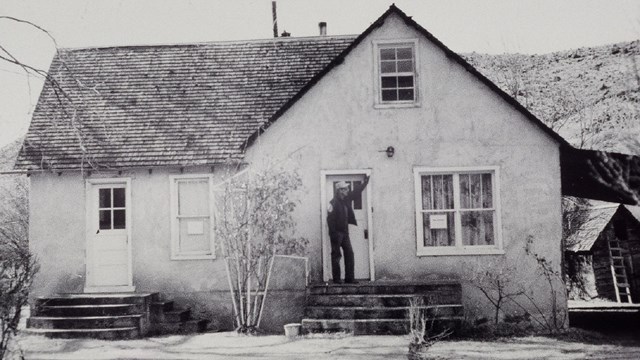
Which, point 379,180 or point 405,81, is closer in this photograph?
point 379,180

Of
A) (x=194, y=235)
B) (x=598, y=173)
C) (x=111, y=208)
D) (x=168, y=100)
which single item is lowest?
(x=194, y=235)

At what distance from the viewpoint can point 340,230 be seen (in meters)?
13.2

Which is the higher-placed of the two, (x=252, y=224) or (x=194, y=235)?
(x=252, y=224)

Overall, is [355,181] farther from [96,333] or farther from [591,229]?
[591,229]

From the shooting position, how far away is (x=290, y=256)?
1375cm

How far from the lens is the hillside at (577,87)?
41.1m

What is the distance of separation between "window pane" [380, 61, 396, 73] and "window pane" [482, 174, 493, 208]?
10.4ft

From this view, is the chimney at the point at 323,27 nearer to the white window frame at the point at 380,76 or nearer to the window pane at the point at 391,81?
the white window frame at the point at 380,76

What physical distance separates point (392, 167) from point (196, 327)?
550 centimetres

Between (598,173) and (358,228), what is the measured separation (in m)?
5.10

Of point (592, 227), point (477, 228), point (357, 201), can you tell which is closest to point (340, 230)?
point (357, 201)

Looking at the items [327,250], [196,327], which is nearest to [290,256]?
[327,250]

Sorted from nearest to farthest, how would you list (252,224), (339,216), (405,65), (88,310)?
(252,224), (339,216), (88,310), (405,65)

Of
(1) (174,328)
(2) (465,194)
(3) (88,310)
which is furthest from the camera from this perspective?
(2) (465,194)
